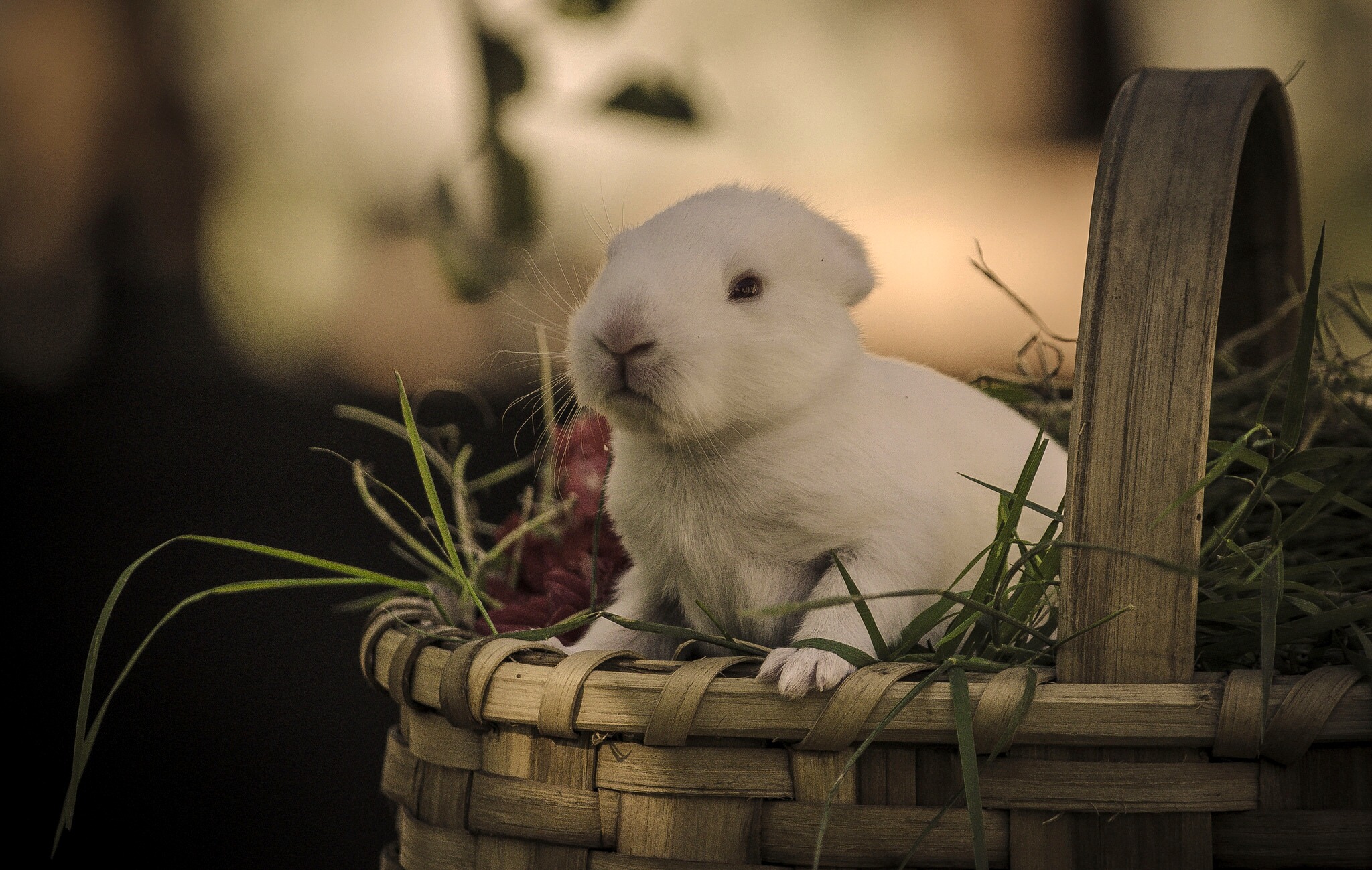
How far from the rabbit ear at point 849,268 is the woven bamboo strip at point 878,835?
0.54 meters

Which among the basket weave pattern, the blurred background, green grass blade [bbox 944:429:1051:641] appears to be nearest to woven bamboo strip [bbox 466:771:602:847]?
the basket weave pattern

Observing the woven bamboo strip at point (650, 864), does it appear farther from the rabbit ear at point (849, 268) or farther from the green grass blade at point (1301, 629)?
the rabbit ear at point (849, 268)

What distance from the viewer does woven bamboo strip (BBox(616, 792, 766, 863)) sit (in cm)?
87

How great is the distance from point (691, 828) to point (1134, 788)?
1.05 ft

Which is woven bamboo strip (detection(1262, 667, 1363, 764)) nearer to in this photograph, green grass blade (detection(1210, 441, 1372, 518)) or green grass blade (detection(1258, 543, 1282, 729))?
green grass blade (detection(1258, 543, 1282, 729))

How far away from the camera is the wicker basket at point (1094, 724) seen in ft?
2.67

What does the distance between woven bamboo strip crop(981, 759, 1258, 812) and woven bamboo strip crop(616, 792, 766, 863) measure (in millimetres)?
180

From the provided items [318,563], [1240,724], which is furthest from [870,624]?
[318,563]

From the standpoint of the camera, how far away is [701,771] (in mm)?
878

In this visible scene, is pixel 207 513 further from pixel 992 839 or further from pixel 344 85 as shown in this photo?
pixel 992 839

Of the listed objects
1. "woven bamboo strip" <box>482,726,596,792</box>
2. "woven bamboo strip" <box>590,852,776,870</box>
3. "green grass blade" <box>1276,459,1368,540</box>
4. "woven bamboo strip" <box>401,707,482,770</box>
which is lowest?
"woven bamboo strip" <box>590,852,776,870</box>

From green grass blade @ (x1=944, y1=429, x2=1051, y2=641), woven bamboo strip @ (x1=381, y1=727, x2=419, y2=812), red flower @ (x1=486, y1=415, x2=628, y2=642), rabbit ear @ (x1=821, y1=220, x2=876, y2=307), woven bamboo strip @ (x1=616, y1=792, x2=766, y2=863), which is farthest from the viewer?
red flower @ (x1=486, y1=415, x2=628, y2=642)

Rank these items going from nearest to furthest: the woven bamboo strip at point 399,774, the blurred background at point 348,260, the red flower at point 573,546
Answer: the woven bamboo strip at point 399,774
the red flower at point 573,546
the blurred background at point 348,260

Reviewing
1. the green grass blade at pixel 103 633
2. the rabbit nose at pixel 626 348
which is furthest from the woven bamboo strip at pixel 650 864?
the rabbit nose at pixel 626 348
